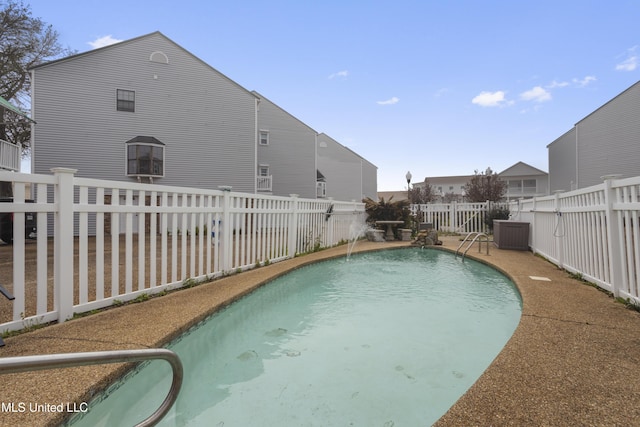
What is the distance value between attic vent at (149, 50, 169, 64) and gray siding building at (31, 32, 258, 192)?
0.15ft

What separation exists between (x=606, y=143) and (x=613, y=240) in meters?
19.9

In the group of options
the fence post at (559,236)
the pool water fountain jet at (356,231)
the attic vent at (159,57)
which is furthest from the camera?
the attic vent at (159,57)

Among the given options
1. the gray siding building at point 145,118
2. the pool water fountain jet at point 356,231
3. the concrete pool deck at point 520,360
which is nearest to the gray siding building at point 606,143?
the pool water fountain jet at point 356,231

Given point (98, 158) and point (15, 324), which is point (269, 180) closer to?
point (98, 158)

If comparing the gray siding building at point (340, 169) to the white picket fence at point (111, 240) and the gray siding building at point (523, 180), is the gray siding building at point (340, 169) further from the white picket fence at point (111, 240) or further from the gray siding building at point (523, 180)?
the white picket fence at point (111, 240)

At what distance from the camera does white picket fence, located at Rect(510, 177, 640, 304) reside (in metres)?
3.14

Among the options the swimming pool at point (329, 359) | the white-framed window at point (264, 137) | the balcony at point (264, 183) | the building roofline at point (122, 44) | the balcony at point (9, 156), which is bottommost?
the swimming pool at point (329, 359)

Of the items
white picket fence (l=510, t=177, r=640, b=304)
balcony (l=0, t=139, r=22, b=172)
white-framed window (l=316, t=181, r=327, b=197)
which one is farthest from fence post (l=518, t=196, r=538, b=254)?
balcony (l=0, t=139, r=22, b=172)

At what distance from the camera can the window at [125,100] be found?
1489 centimetres

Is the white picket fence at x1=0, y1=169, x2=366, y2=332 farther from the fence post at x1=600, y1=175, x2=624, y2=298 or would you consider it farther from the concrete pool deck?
the fence post at x1=600, y1=175, x2=624, y2=298

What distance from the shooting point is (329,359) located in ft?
8.44

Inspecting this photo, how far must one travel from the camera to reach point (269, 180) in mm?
20297

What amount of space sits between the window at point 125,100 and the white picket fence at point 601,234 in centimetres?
1740

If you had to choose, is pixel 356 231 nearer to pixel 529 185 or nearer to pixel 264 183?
pixel 264 183
